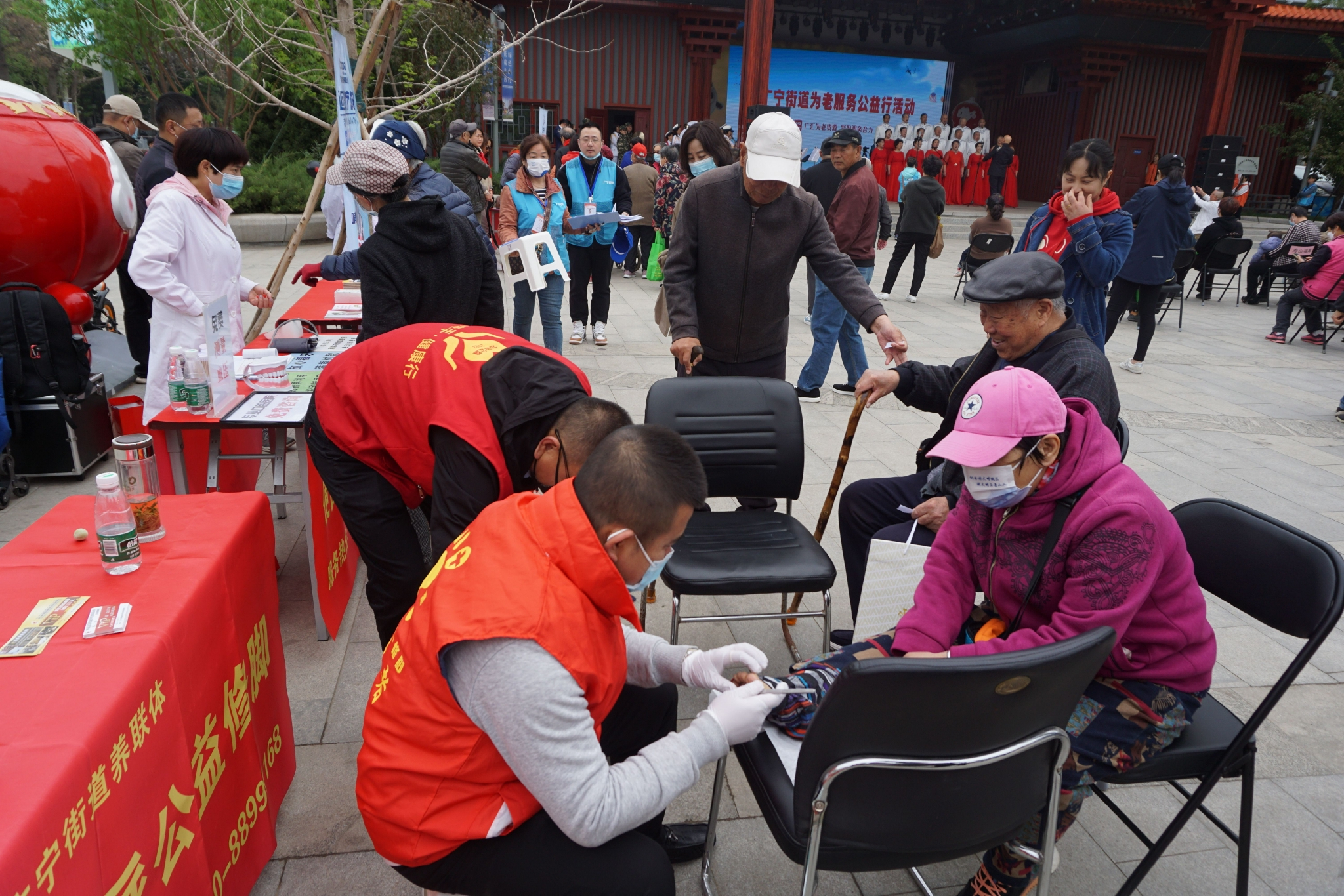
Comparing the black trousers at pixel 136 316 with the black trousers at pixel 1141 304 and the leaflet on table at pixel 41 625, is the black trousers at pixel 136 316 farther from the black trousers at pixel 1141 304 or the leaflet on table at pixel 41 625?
the black trousers at pixel 1141 304

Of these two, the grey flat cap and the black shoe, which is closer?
the black shoe

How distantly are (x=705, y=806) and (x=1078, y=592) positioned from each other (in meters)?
1.21

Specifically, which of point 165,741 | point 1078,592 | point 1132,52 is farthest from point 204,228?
point 1132,52

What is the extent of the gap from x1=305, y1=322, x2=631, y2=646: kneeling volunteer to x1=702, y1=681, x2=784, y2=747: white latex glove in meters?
0.54

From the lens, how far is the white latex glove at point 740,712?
1.56 metres

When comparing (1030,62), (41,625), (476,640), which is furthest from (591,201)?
(1030,62)

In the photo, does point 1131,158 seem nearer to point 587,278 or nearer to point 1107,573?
point 587,278

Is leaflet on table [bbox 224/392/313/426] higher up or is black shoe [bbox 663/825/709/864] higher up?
leaflet on table [bbox 224/392/313/426]

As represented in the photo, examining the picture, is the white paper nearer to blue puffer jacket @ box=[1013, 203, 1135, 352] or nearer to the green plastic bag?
blue puffer jacket @ box=[1013, 203, 1135, 352]

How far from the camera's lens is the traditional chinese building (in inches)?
717

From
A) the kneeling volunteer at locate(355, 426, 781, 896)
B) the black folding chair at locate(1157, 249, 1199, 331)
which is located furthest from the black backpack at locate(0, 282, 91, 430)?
the black folding chair at locate(1157, 249, 1199, 331)

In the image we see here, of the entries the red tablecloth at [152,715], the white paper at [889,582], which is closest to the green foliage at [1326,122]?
the white paper at [889,582]

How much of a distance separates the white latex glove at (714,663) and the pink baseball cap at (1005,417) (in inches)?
23.4

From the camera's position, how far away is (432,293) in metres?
2.96
